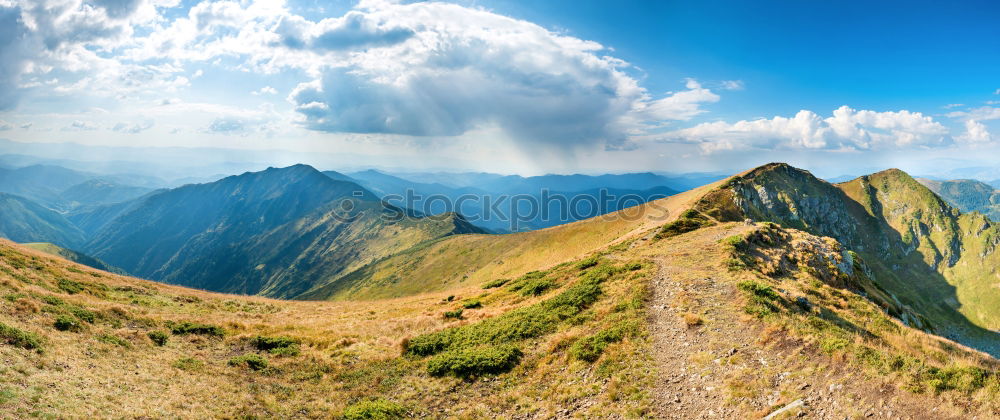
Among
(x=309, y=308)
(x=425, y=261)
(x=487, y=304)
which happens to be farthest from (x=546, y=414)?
(x=425, y=261)

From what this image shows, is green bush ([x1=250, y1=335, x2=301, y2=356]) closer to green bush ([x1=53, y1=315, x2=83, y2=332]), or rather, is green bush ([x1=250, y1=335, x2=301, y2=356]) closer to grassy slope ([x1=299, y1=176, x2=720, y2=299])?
green bush ([x1=53, y1=315, x2=83, y2=332])

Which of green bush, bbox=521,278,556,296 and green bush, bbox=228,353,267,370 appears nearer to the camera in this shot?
green bush, bbox=228,353,267,370

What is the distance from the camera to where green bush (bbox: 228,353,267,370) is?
2084cm

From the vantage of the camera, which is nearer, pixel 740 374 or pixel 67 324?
pixel 740 374

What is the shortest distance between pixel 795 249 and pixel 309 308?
5010 centimetres

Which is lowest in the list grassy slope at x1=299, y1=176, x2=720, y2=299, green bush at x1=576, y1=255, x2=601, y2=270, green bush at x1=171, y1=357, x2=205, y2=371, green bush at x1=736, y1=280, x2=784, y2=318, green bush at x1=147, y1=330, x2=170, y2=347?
grassy slope at x1=299, y1=176, x2=720, y2=299

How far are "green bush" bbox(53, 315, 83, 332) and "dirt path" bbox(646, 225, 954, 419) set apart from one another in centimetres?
2712

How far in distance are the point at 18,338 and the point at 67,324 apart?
3.59 meters

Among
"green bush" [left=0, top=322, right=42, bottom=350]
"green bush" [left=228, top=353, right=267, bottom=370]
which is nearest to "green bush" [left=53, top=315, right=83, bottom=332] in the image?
"green bush" [left=0, top=322, right=42, bottom=350]

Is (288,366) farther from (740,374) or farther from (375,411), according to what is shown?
(740,374)

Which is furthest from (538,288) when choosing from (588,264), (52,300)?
(52,300)

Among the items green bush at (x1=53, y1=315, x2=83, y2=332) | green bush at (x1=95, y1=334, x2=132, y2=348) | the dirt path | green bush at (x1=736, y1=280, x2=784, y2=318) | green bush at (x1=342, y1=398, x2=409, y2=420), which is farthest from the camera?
green bush at (x1=736, y1=280, x2=784, y2=318)

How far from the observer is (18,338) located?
1652cm

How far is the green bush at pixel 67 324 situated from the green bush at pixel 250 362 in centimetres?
731
